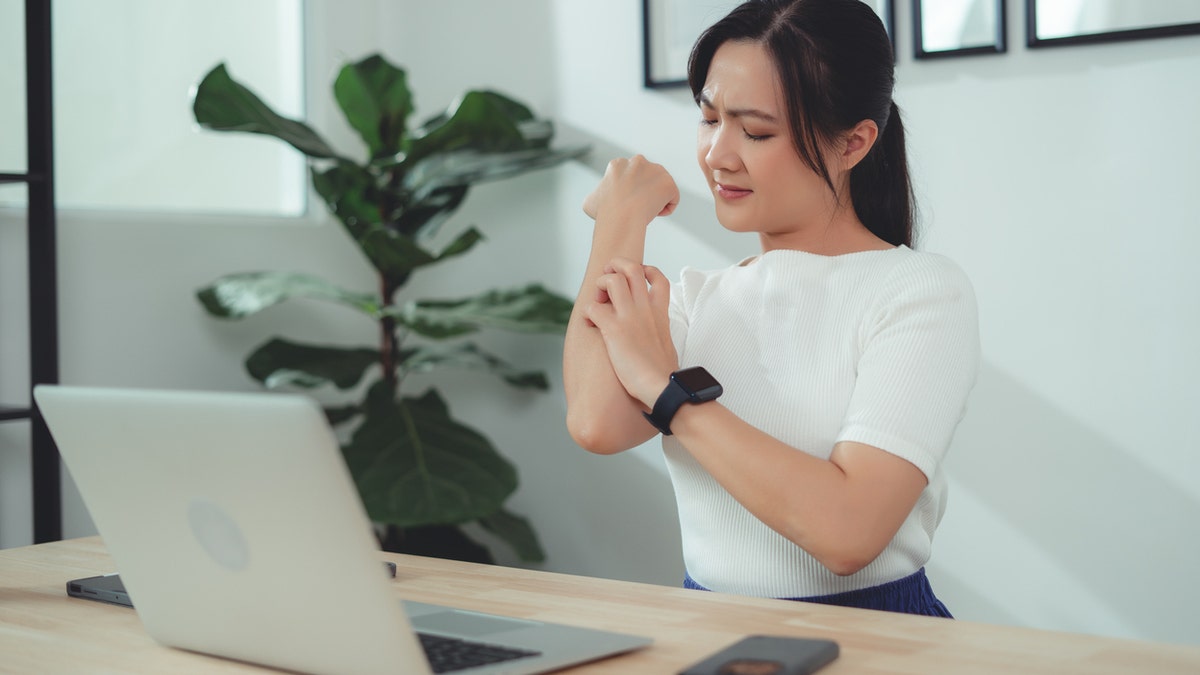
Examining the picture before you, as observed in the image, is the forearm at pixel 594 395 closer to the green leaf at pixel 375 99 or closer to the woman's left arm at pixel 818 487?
the woman's left arm at pixel 818 487

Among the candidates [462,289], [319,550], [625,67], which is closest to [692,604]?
[319,550]

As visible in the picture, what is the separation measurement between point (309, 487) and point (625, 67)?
88.4 inches

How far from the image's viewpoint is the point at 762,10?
4.84ft

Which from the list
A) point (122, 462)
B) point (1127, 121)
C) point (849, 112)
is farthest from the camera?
point (1127, 121)

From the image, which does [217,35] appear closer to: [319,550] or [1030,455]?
[1030,455]

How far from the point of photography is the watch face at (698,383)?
1271 millimetres

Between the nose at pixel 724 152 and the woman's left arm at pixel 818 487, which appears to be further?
the nose at pixel 724 152

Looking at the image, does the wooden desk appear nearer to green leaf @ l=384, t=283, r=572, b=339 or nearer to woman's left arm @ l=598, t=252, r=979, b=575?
woman's left arm @ l=598, t=252, r=979, b=575

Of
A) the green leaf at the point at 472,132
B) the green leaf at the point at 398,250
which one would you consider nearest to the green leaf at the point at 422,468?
the green leaf at the point at 398,250

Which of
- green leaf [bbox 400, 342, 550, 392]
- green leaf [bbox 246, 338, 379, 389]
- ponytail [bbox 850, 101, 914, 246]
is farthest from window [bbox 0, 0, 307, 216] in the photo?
ponytail [bbox 850, 101, 914, 246]

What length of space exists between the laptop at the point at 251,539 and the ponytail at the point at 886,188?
807 mm

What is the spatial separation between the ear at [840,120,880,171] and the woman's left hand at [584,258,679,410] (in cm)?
28

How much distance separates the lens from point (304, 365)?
2734 millimetres

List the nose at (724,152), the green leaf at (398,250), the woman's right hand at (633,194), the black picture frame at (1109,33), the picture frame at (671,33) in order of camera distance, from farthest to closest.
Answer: the picture frame at (671,33)
the green leaf at (398,250)
the black picture frame at (1109,33)
the woman's right hand at (633,194)
the nose at (724,152)
